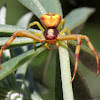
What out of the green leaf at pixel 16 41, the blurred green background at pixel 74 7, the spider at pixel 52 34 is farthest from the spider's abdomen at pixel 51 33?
the blurred green background at pixel 74 7

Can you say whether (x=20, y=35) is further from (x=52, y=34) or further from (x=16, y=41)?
(x=52, y=34)

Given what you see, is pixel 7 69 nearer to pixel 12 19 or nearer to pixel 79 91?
pixel 79 91

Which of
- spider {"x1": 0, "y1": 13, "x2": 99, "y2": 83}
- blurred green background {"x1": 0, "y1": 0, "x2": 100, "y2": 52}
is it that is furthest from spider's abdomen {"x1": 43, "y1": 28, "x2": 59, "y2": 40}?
blurred green background {"x1": 0, "y1": 0, "x2": 100, "y2": 52}

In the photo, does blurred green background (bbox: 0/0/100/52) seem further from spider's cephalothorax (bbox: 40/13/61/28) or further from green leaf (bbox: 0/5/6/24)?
spider's cephalothorax (bbox: 40/13/61/28)

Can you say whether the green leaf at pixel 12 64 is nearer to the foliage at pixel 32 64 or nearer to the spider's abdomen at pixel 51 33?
the foliage at pixel 32 64

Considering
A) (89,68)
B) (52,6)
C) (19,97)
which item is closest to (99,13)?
(89,68)
